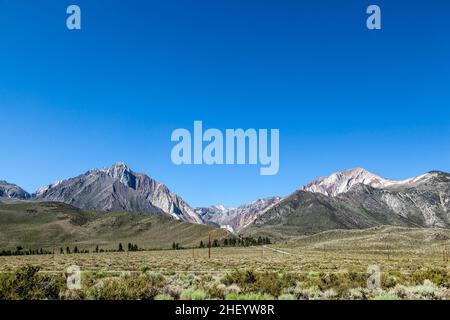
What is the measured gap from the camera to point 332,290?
67.6 ft

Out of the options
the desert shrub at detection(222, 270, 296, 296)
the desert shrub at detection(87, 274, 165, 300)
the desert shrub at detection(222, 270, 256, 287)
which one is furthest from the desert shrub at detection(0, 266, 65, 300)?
the desert shrub at detection(222, 270, 256, 287)

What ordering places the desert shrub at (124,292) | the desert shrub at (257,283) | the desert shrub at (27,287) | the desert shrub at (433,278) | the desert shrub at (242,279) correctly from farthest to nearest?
the desert shrub at (433,278) → the desert shrub at (242,279) → the desert shrub at (257,283) → the desert shrub at (27,287) → the desert shrub at (124,292)

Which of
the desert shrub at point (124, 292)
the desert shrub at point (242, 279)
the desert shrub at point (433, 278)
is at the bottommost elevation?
the desert shrub at point (433, 278)

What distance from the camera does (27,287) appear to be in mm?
19250

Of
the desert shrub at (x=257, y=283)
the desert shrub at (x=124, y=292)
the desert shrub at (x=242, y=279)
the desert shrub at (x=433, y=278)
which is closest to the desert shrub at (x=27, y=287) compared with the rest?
the desert shrub at (x=124, y=292)

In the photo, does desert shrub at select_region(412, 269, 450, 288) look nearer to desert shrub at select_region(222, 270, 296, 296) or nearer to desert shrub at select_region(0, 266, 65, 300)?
desert shrub at select_region(222, 270, 296, 296)

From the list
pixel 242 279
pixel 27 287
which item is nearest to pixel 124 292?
pixel 27 287

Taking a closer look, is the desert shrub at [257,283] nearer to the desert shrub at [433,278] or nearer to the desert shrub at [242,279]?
the desert shrub at [242,279]

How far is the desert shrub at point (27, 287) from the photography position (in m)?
18.3

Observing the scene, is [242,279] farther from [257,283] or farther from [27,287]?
[27,287]
